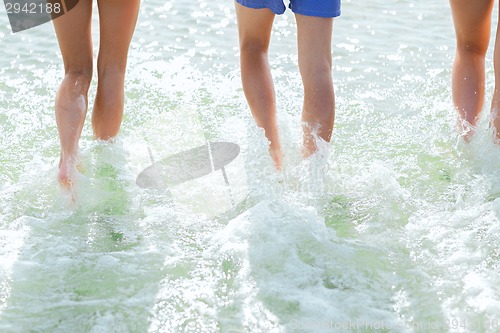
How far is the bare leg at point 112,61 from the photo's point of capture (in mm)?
3260

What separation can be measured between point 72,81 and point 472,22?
1.73m

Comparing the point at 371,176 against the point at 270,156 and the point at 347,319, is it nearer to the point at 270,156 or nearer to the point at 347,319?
the point at 270,156

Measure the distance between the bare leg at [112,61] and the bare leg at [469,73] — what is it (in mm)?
1425

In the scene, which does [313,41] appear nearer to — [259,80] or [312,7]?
[312,7]

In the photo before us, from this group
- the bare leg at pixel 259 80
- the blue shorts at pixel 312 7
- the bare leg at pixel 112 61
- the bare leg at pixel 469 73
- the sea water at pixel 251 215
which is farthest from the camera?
the bare leg at pixel 469 73

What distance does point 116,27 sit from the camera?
329 cm

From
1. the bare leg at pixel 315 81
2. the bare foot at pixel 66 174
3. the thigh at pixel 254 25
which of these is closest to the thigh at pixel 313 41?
the bare leg at pixel 315 81

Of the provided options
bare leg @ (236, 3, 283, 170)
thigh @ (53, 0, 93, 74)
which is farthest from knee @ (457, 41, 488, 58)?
thigh @ (53, 0, 93, 74)

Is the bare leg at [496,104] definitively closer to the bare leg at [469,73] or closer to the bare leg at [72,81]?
the bare leg at [469,73]

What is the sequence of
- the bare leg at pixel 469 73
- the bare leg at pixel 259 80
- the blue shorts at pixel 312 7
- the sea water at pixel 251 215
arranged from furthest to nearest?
the bare leg at pixel 469 73, the bare leg at pixel 259 80, the blue shorts at pixel 312 7, the sea water at pixel 251 215

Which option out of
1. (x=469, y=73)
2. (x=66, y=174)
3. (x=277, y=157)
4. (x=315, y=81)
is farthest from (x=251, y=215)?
(x=469, y=73)

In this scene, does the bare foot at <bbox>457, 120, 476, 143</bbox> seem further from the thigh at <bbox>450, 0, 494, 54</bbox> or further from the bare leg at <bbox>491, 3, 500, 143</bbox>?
the thigh at <bbox>450, 0, 494, 54</bbox>

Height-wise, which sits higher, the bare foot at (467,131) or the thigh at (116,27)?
the thigh at (116,27)

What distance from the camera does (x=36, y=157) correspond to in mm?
3484
